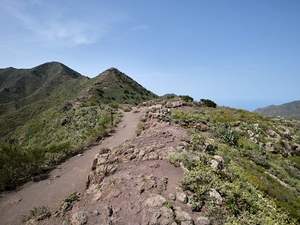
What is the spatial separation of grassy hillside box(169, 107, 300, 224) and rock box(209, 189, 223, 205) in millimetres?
127

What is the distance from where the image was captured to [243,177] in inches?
349

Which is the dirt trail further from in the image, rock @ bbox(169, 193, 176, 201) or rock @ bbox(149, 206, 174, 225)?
rock @ bbox(169, 193, 176, 201)

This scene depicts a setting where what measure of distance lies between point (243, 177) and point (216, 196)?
3.67 meters

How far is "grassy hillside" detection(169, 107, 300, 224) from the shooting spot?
590cm

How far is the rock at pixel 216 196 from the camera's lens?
5902mm

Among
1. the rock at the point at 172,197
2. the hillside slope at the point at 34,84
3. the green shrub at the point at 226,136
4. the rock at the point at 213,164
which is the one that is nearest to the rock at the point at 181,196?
the rock at the point at 172,197

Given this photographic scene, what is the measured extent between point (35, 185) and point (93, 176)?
12.4 ft

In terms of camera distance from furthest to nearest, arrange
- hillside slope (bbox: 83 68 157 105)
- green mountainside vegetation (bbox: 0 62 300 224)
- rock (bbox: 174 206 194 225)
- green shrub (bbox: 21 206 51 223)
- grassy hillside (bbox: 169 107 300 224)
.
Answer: hillside slope (bbox: 83 68 157 105) → green shrub (bbox: 21 206 51 223) → green mountainside vegetation (bbox: 0 62 300 224) → grassy hillside (bbox: 169 107 300 224) → rock (bbox: 174 206 194 225)

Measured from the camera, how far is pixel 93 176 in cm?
869

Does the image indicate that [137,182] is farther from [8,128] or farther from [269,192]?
[8,128]

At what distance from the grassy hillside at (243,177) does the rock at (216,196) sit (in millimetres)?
127

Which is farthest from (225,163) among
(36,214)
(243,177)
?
(36,214)

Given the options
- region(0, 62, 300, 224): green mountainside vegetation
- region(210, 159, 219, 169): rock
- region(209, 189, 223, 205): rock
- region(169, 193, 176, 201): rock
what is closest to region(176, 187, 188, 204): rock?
region(169, 193, 176, 201): rock

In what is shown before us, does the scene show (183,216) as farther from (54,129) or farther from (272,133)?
(54,129)
